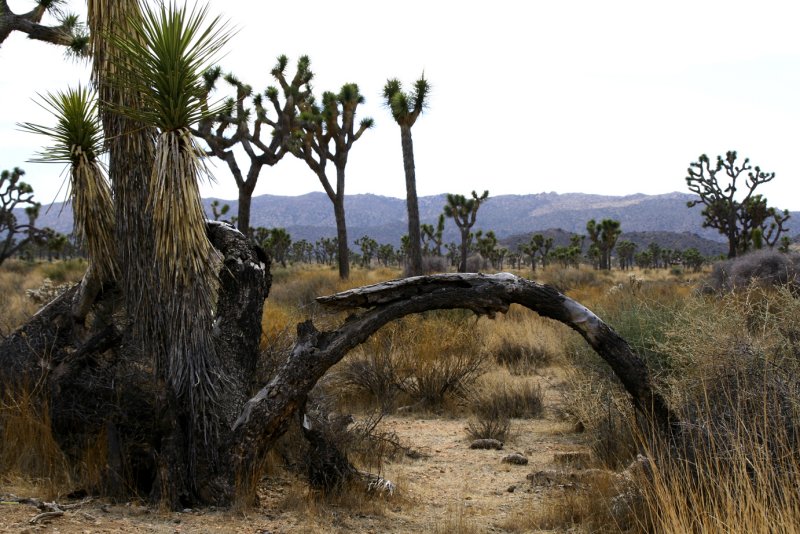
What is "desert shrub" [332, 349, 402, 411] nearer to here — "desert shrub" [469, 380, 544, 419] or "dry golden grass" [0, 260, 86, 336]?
"desert shrub" [469, 380, 544, 419]

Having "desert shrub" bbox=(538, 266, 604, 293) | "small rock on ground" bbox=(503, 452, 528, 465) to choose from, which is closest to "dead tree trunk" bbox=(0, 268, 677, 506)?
"small rock on ground" bbox=(503, 452, 528, 465)

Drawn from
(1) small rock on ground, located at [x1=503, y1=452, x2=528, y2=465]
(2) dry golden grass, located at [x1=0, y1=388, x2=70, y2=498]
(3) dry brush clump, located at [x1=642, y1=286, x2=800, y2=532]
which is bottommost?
(1) small rock on ground, located at [x1=503, y1=452, x2=528, y2=465]

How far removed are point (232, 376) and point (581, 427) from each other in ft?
15.4

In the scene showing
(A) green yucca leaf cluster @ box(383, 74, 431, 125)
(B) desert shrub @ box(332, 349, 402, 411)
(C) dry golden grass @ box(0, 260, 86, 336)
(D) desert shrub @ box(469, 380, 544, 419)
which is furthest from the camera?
(A) green yucca leaf cluster @ box(383, 74, 431, 125)

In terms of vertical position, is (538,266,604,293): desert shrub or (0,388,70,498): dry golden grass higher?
(0,388,70,498): dry golden grass

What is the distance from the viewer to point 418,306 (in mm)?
5953

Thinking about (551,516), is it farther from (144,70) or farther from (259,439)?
(144,70)

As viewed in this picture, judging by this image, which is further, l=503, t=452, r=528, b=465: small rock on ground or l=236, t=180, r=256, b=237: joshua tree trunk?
l=236, t=180, r=256, b=237: joshua tree trunk

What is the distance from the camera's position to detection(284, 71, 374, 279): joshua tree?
23078 mm

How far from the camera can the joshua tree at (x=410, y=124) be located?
19578mm

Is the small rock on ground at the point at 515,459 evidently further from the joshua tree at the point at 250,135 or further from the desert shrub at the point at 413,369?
the joshua tree at the point at 250,135

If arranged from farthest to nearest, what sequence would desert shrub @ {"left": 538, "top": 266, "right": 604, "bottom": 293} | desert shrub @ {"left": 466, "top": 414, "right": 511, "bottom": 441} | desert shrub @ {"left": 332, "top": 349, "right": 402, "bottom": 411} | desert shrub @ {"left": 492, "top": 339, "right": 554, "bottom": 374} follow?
desert shrub @ {"left": 538, "top": 266, "right": 604, "bottom": 293}
desert shrub @ {"left": 492, "top": 339, "right": 554, "bottom": 374}
desert shrub @ {"left": 332, "top": 349, "right": 402, "bottom": 411}
desert shrub @ {"left": 466, "top": 414, "right": 511, "bottom": 441}

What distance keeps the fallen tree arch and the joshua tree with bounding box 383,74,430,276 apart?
44.2ft

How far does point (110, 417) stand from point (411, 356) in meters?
5.64
